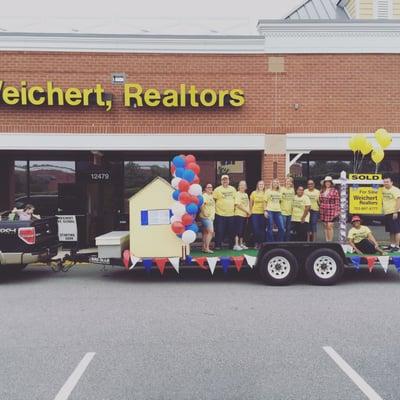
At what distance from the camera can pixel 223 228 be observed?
33.1ft

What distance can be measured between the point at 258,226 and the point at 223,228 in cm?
78

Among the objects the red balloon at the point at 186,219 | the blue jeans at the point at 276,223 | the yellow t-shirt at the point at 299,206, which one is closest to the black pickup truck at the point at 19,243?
the red balloon at the point at 186,219

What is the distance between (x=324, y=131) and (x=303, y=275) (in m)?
5.12

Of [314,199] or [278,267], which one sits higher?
[314,199]

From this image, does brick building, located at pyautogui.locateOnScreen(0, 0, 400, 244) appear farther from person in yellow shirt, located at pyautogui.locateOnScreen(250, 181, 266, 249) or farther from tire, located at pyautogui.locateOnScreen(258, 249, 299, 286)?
tire, located at pyautogui.locateOnScreen(258, 249, 299, 286)

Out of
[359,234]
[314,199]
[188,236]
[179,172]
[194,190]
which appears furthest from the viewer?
[314,199]

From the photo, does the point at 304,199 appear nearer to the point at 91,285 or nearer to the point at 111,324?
the point at 91,285

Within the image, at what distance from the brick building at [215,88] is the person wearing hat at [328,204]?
2.74 metres

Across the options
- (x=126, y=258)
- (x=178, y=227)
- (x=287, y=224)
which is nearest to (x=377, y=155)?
(x=287, y=224)

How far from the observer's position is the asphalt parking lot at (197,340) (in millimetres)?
4207

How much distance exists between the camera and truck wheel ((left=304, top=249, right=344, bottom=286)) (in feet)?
28.5

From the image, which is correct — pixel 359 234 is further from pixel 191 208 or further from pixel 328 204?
pixel 191 208

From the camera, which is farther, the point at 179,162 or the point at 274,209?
the point at 274,209

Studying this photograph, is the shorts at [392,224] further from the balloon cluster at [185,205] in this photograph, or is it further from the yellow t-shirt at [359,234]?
the balloon cluster at [185,205]
